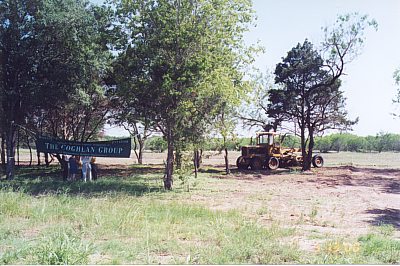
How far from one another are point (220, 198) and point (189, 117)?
112 inches

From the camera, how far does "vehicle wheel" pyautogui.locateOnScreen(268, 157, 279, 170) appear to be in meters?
25.3

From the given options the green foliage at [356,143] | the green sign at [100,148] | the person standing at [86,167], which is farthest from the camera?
the green foliage at [356,143]

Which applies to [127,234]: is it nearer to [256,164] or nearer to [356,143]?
[256,164]

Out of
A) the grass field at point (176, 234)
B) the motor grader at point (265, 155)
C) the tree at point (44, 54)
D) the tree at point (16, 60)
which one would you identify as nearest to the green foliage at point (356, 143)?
the motor grader at point (265, 155)

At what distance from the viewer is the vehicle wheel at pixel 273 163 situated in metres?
25.3

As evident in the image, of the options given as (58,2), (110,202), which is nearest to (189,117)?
(110,202)

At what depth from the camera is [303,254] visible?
5.40 meters

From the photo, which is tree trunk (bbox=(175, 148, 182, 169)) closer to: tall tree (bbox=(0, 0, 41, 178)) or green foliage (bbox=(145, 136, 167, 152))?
green foliage (bbox=(145, 136, 167, 152))

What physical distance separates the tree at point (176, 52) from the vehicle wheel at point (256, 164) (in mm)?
13254

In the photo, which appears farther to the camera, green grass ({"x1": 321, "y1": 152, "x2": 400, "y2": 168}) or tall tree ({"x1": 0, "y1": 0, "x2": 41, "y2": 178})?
green grass ({"x1": 321, "y1": 152, "x2": 400, "y2": 168})

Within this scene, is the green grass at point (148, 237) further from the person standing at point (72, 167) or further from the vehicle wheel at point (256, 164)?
the vehicle wheel at point (256, 164)

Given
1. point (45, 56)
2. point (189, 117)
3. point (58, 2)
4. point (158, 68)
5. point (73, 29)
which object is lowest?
point (189, 117)

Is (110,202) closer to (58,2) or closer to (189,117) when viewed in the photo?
(189,117)

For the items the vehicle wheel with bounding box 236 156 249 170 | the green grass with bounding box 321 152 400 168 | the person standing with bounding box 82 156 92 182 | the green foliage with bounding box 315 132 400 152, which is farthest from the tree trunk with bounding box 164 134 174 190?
the green foliage with bounding box 315 132 400 152
